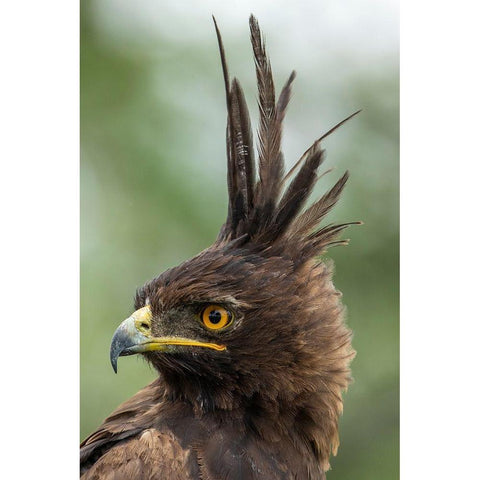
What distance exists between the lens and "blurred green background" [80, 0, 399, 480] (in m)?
2.48

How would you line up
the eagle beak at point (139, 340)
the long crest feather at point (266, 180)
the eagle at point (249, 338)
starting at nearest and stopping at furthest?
the eagle beak at point (139, 340) → the eagle at point (249, 338) → the long crest feather at point (266, 180)

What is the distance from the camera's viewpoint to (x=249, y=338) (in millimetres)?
2541

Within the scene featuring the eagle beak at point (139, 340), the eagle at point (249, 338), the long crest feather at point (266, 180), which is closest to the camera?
the eagle beak at point (139, 340)

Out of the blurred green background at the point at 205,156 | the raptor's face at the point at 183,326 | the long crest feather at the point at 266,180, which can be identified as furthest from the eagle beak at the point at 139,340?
the long crest feather at the point at 266,180

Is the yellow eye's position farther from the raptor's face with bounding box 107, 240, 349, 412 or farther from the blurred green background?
the blurred green background

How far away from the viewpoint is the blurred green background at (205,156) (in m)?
2.48

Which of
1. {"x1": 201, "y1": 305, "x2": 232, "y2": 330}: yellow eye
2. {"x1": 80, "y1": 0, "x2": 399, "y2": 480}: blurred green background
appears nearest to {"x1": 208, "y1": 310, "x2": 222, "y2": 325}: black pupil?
{"x1": 201, "y1": 305, "x2": 232, "y2": 330}: yellow eye

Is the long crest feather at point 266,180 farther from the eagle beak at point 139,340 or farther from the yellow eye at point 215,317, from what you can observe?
the eagle beak at point 139,340
